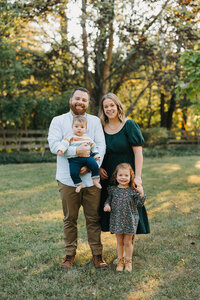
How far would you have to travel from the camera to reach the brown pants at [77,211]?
3.42m

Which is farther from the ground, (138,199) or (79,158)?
(79,158)

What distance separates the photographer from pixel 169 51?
39.5ft

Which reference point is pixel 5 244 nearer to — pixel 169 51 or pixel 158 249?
pixel 158 249

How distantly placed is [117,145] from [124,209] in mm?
705

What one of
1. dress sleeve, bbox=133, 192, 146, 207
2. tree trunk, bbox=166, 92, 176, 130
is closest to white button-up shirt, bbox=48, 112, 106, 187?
dress sleeve, bbox=133, 192, 146, 207

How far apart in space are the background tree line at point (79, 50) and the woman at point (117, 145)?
441 centimetres

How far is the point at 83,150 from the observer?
3.17 m

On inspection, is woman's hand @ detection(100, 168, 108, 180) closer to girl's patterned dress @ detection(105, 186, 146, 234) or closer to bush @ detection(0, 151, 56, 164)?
girl's patterned dress @ detection(105, 186, 146, 234)

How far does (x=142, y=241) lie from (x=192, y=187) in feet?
13.7

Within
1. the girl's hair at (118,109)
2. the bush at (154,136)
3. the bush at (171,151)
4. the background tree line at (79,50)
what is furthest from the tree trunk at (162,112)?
the girl's hair at (118,109)

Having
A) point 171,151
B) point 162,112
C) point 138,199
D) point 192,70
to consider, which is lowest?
point 171,151

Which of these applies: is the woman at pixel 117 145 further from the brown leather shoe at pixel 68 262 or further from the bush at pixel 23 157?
the bush at pixel 23 157

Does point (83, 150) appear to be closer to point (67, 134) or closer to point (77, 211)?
point (67, 134)

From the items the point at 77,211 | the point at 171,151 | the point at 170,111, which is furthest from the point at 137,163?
the point at 170,111
